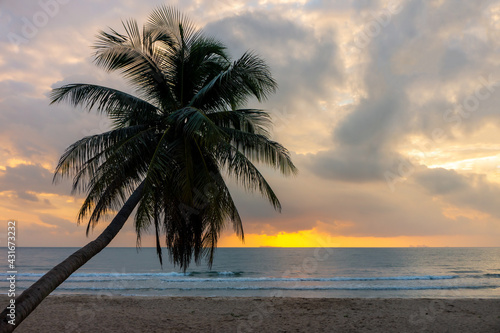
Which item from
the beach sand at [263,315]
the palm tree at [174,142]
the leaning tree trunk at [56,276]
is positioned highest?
the palm tree at [174,142]

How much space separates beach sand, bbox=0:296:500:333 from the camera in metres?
9.92

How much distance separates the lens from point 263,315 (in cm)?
1150

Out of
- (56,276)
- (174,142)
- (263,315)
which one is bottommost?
(263,315)

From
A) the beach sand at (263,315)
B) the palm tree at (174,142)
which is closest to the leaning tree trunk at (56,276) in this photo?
the palm tree at (174,142)

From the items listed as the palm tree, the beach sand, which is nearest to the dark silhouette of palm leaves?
the palm tree

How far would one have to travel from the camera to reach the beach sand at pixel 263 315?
9.92 m

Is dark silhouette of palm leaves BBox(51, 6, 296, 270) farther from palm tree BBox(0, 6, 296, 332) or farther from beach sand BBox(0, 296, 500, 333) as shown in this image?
beach sand BBox(0, 296, 500, 333)

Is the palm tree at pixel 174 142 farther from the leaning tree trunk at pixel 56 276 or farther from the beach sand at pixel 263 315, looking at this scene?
the beach sand at pixel 263 315

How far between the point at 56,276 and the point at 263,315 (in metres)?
7.84

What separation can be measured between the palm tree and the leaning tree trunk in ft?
0.21

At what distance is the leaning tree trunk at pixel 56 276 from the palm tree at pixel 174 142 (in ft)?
0.21

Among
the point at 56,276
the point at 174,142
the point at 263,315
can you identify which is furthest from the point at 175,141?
the point at 263,315

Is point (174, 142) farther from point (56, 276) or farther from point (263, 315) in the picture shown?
point (263, 315)

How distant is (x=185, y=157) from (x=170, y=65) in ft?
8.38
